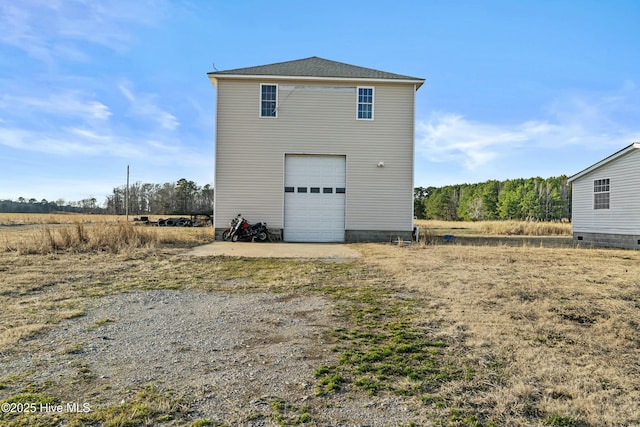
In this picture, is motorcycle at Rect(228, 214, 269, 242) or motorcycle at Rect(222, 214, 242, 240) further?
motorcycle at Rect(222, 214, 242, 240)

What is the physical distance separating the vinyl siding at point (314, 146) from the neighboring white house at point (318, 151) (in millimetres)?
40

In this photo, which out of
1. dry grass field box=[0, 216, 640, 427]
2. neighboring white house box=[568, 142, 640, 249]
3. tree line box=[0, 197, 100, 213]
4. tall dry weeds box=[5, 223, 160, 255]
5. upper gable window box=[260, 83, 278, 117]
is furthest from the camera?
tree line box=[0, 197, 100, 213]

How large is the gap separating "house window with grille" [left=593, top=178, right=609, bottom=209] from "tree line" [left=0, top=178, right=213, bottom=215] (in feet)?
131

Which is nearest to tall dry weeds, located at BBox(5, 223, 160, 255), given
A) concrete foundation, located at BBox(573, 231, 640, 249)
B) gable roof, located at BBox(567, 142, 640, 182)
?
concrete foundation, located at BBox(573, 231, 640, 249)

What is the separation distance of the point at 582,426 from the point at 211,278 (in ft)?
21.3

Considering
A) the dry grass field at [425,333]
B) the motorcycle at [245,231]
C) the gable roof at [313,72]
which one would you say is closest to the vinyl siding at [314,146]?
the gable roof at [313,72]

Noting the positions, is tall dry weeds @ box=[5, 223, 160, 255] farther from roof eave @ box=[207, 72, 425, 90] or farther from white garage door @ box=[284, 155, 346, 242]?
roof eave @ box=[207, 72, 425, 90]

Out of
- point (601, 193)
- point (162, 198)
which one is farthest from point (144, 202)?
point (601, 193)

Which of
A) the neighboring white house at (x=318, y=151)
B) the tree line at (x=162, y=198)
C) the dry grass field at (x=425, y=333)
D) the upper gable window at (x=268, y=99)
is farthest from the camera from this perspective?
the tree line at (x=162, y=198)

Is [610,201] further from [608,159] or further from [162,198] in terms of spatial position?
[162,198]

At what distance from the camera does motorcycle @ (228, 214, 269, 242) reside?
1552cm

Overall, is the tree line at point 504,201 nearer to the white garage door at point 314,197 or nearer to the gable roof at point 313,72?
the gable roof at point 313,72

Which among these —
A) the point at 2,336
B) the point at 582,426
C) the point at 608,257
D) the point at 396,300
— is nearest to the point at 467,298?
the point at 396,300

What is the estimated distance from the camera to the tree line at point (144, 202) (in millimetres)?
54188
